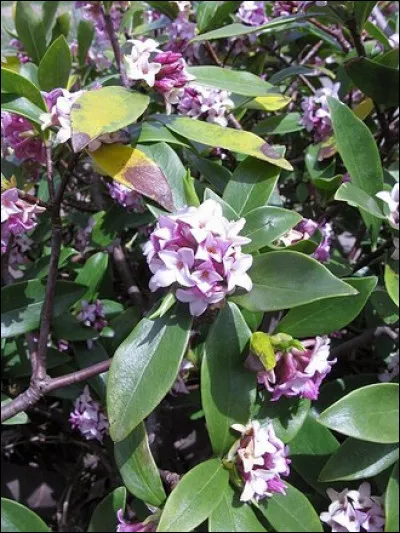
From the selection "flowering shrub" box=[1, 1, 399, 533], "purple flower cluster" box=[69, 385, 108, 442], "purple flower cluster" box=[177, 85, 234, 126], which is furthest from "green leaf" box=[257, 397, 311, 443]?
"purple flower cluster" box=[177, 85, 234, 126]

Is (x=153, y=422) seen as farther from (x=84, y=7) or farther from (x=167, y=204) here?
(x=84, y=7)

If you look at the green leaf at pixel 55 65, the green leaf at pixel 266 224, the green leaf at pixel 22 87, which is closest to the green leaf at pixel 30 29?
the green leaf at pixel 55 65

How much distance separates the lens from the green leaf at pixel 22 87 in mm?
934

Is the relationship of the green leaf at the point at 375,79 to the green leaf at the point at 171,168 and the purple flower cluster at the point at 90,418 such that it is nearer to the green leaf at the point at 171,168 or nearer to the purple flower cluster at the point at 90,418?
the green leaf at the point at 171,168

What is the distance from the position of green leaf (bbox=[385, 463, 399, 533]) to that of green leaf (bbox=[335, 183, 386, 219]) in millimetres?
310

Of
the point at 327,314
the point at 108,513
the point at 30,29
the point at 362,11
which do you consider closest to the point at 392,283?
the point at 327,314

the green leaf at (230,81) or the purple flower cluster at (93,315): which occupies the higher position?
the green leaf at (230,81)

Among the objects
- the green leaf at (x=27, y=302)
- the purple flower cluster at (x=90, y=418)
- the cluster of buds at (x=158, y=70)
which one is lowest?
the purple flower cluster at (x=90, y=418)

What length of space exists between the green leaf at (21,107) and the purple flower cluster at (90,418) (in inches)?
17.8

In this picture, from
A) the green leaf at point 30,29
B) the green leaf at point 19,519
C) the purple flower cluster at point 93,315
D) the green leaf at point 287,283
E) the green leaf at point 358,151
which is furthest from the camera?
the green leaf at point 30,29

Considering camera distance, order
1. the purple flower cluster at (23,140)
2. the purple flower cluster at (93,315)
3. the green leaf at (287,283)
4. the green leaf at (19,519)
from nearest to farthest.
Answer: the green leaf at (287,283), the green leaf at (19,519), the purple flower cluster at (23,140), the purple flower cluster at (93,315)

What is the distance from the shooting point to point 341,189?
801 millimetres

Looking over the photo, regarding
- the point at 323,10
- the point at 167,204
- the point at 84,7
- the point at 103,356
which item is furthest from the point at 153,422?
the point at 84,7

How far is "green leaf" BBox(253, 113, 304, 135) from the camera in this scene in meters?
1.21
